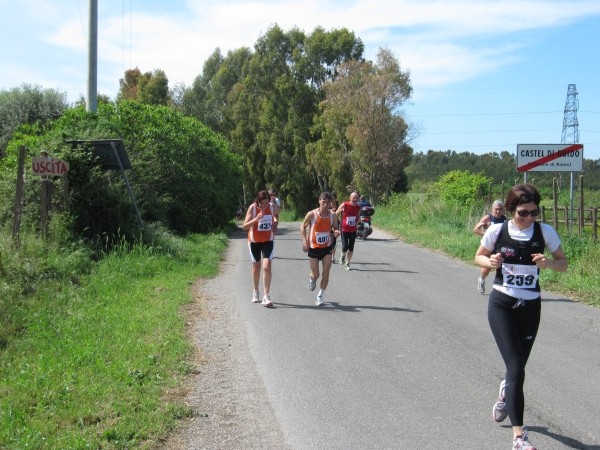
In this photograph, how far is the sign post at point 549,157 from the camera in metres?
15.0

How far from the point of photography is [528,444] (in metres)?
4.47

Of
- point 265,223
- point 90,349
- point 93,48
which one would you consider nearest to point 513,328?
point 90,349

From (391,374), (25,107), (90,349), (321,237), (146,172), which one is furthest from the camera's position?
(25,107)

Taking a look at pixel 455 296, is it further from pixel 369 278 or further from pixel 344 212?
pixel 344 212

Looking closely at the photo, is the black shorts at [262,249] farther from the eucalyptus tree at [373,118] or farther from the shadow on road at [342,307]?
the eucalyptus tree at [373,118]

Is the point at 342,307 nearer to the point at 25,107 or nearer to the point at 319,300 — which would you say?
the point at 319,300

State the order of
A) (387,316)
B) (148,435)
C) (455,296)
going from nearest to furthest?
(148,435) < (387,316) < (455,296)

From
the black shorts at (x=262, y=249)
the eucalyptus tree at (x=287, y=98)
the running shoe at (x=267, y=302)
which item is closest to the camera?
the running shoe at (x=267, y=302)

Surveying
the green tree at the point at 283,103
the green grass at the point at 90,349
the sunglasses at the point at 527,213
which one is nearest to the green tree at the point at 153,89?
the green tree at the point at 283,103

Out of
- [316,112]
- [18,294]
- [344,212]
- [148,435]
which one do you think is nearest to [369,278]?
[344,212]

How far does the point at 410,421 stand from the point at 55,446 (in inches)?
106

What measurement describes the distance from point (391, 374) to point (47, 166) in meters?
8.72

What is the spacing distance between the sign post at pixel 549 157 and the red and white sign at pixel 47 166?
998 cm

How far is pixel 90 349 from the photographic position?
7109 millimetres
